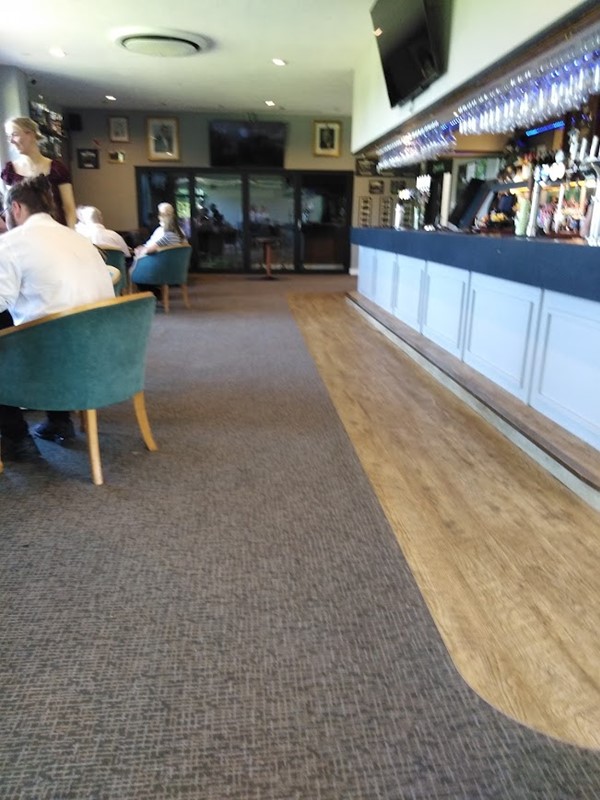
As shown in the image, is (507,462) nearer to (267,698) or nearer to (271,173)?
(267,698)

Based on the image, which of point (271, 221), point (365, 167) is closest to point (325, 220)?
point (271, 221)

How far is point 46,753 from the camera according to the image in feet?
4.26

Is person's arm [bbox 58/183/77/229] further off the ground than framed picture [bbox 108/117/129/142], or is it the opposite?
framed picture [bbox 108/117/129/142]

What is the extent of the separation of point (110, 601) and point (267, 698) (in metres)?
0.63

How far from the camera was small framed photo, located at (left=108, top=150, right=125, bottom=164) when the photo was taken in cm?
1173

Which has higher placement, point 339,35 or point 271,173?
point 339,35

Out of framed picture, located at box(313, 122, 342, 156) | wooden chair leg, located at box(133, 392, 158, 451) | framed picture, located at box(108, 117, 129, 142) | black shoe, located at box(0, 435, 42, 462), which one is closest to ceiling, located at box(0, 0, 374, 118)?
framed picture, located at box(108, 117, 129, 142)

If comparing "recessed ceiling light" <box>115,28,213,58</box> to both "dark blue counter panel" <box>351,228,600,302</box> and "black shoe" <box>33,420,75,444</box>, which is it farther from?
"black shoe" <box>33,420,75,444</box>

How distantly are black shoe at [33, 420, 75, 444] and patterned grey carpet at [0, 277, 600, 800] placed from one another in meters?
0.23

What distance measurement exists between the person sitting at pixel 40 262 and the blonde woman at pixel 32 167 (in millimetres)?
906

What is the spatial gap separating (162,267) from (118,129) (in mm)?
6377

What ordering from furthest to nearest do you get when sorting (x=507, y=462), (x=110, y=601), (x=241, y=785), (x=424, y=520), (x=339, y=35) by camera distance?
(x=339, y=35) < (x=507, y=462) < (x=424, y=520) < (x=110, y=601) < (x=241, y=785)

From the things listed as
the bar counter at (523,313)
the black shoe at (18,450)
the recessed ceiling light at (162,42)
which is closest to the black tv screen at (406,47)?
the bar counter at (523,313)

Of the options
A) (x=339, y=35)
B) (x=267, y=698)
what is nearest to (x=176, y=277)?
(x=339, y=35)
